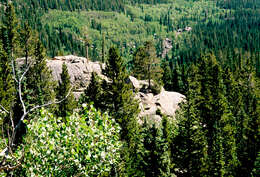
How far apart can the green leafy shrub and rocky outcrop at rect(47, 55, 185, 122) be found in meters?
37.0

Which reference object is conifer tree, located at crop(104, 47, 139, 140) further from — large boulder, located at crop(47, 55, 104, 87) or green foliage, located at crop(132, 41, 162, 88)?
large boulder, located at crop(47, 55, 104, 87)

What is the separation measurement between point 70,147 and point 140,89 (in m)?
43.3

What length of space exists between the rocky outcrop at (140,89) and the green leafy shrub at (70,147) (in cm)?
3700

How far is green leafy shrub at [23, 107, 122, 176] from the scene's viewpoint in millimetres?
8242

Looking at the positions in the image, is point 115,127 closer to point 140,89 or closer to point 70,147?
Answer: point 70,147

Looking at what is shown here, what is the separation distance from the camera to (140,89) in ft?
169

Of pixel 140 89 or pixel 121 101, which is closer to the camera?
pixel 121 101

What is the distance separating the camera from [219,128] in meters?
40.0

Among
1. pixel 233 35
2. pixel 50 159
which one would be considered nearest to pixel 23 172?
pixel 50 159

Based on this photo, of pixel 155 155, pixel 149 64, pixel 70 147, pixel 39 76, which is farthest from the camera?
pixel 149 64

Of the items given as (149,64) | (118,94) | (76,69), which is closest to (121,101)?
(118,94)

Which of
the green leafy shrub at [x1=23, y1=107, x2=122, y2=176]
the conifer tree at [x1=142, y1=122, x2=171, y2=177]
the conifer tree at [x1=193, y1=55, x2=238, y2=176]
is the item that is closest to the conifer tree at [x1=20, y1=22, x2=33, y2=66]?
the conifer tree at [x1=142, y1=122, x2=171, y2=177]

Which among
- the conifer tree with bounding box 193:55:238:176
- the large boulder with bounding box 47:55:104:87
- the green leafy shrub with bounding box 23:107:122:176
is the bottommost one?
the conifer tree with bounding box 193:55:238:176

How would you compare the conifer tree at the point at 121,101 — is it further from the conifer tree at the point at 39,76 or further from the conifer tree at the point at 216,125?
the conifer tree at the point at 39,76
